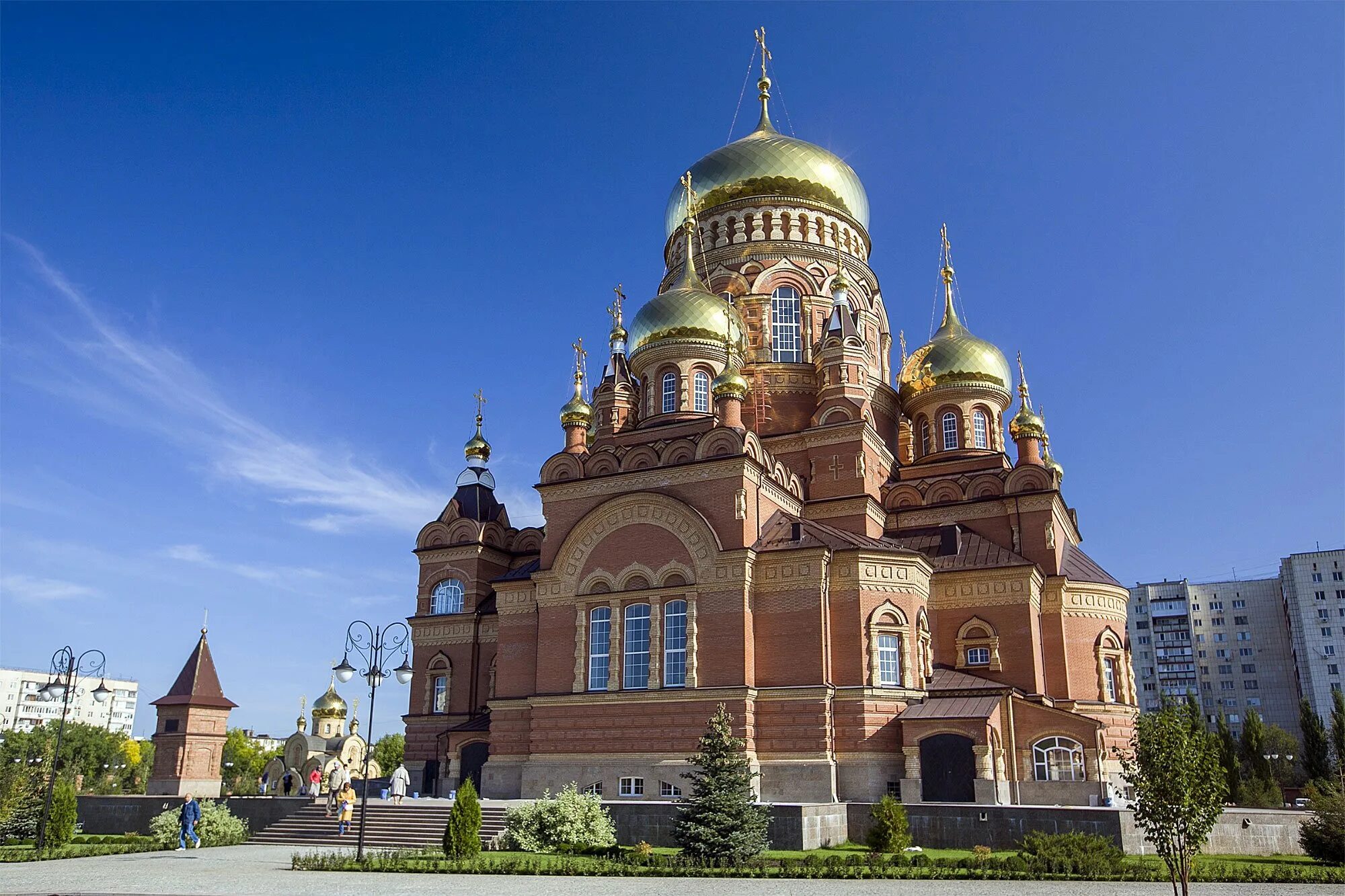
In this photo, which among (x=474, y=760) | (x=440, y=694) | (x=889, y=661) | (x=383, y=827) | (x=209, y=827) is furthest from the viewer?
(x=440, y=694)

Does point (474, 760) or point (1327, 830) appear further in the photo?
point (474, 760)

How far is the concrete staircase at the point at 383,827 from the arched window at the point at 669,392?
1078cm

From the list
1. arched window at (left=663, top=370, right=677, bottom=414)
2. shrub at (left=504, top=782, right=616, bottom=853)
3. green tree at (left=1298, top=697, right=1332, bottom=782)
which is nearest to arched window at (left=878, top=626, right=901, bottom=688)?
shrub at (left=504, top=782, right=616, bottom=853)

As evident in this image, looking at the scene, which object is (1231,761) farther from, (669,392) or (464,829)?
(464,829)

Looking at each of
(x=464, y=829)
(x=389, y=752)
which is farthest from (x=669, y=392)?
(x=389, y=752)

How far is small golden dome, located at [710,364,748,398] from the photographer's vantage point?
960 inches

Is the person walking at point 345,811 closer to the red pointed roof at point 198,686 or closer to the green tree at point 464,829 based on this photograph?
the green tree at point 464,829

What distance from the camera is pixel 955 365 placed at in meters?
28.7

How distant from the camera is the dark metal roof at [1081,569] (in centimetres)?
2514

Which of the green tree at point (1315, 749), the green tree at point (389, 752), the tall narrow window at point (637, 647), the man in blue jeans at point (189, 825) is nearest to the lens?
the man in blue jeans at point (189, 825)

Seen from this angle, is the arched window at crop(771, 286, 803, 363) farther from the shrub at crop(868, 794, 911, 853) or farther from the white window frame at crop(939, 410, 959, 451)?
the shrub at crop(868, 794, 911, 853)

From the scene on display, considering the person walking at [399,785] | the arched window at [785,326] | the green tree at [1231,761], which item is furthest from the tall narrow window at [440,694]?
the green tree at [1231,761]

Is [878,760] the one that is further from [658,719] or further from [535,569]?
[535,569]

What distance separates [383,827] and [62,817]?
19.8 feet
